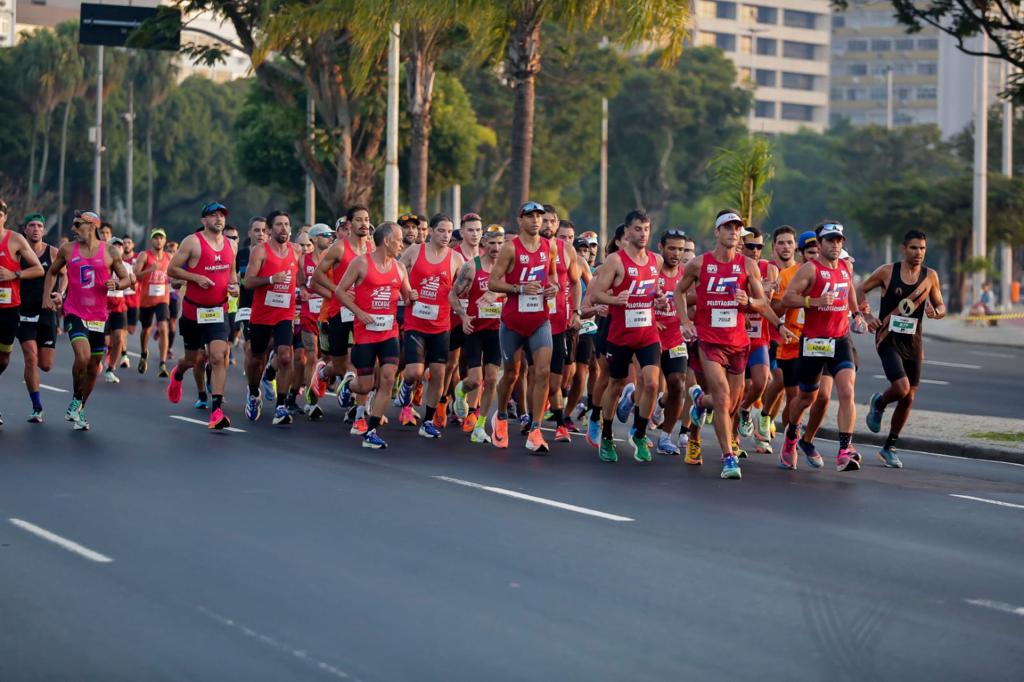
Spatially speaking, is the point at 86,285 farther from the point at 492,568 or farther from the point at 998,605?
the point at 998,605

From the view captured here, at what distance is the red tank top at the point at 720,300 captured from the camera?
1343 cm

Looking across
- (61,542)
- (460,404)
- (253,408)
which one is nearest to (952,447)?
(460,404)

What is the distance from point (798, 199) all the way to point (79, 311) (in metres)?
102

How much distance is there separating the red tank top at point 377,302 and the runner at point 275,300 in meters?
1.48

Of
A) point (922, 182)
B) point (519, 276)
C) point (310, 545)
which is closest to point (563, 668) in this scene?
point (310, 545)

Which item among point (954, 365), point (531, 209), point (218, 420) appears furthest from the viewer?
point (954, 365)

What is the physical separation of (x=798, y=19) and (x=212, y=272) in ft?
519

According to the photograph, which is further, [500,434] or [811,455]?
[500,434]

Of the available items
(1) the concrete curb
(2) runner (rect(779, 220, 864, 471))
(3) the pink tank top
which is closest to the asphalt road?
(2) runner (rect(779, 220, 864, 471))

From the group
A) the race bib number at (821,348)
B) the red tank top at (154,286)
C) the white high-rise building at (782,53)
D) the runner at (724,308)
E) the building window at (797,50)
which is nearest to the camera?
the runner at (724,308)

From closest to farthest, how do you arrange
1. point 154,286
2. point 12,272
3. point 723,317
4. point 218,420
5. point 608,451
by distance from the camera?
point 723,317 → point 608,451 → point 12,272 → point 218,420 → point 154,286

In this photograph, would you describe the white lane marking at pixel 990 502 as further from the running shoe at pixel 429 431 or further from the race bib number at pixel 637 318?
the running shoe at pixel 429 431

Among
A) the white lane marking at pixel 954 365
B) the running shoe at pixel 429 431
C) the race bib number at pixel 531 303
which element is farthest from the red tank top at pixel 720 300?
the white lane marking at pixel 954 365

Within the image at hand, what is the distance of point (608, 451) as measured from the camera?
559 inches
